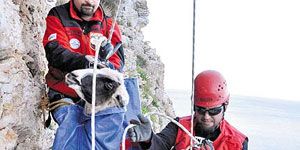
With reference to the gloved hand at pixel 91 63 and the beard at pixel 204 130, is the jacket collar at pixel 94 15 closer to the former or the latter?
the gloved hand at pixel 91 63

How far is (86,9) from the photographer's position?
3.80m

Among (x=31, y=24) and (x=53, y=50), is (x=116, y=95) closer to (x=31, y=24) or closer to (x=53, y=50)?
(x=53, y=50)

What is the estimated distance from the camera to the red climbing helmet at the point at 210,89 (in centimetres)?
375

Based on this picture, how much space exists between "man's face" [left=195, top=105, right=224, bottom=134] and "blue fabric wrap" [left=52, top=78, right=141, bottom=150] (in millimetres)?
592

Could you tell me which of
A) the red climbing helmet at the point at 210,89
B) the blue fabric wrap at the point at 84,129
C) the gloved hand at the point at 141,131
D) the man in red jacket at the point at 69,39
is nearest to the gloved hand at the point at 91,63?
the man in red jacket at the point at 69,39

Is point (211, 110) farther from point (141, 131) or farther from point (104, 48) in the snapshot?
point (104, 48)

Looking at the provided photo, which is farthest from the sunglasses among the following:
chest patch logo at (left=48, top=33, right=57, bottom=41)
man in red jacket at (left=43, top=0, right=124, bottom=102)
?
chest patch logo at (left=48, top=33, right=57, bottom=41)

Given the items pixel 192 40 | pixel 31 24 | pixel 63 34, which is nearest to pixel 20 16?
pixel 31 24

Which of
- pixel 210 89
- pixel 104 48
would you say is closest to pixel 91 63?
pixel 104 48

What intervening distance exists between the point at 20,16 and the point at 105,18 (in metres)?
0.66

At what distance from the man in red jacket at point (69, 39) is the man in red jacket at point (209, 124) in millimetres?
640

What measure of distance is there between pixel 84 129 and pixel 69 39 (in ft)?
2.41

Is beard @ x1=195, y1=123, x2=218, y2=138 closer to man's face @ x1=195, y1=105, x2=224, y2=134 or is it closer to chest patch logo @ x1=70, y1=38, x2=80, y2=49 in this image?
man's face @ x1=195, y1=105, x2=224, y2=134

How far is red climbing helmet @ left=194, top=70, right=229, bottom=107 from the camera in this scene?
12.3ft
